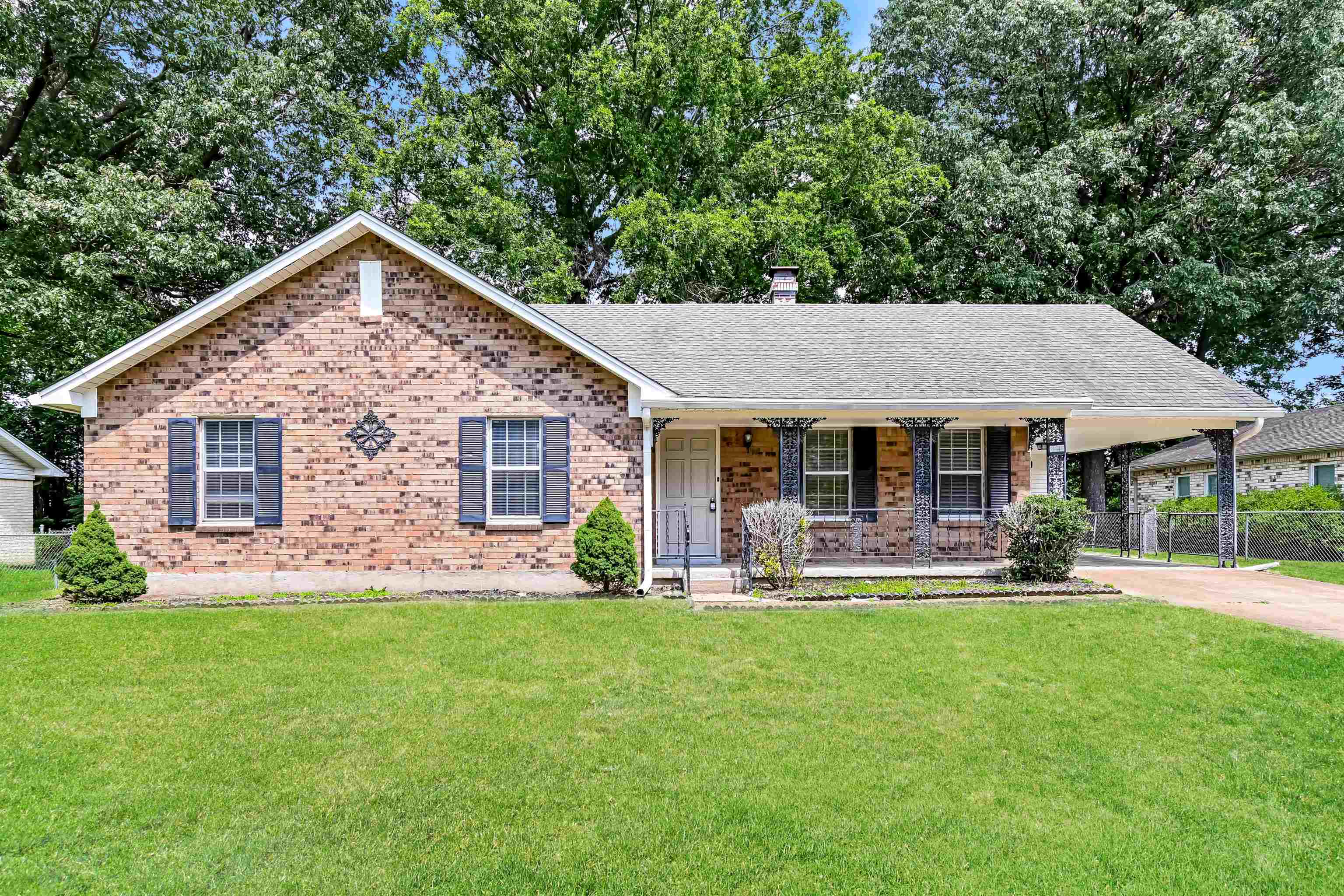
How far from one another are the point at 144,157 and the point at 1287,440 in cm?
3323

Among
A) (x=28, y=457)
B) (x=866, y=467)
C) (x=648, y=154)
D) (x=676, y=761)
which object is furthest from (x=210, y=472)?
(x=648, y=154)

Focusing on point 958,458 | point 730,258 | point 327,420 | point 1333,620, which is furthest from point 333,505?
point 730,258

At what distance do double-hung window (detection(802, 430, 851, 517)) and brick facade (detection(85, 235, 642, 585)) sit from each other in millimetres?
3559

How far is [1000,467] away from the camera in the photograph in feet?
45.9

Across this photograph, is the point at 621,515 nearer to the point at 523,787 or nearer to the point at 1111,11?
the point at 523,787

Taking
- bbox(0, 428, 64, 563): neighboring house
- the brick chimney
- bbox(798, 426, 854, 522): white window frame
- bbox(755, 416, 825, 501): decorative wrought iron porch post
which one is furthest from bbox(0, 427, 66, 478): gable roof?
bbox(798, 426, 854, 522): white window frame

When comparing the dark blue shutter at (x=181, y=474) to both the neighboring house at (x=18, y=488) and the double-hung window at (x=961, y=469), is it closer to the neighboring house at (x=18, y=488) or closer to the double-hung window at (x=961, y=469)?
the neighboring house at (x=18, y=488)

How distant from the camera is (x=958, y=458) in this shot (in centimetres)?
1416

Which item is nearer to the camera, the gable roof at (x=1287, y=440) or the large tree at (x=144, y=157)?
the large tree at (x=144, y=157)

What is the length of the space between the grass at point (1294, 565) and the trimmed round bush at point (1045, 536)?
4.84 metres

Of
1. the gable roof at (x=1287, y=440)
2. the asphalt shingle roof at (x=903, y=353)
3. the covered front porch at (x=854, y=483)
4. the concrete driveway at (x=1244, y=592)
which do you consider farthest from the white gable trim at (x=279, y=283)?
the gable roof at (x=1287, y=440)

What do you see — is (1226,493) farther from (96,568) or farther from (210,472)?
(96,568)

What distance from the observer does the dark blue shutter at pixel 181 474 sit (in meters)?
11.7

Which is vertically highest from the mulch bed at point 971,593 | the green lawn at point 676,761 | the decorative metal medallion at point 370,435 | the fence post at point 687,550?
the decorative metal medallion at point 370,435
